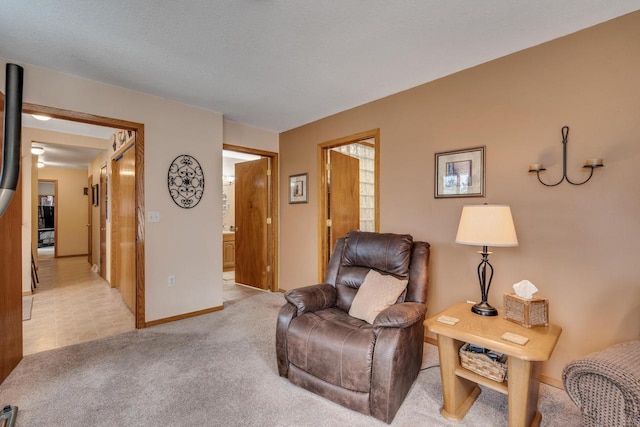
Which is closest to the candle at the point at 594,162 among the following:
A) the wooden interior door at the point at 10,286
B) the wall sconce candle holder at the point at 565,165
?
the wall sconce candle holder at the point at 565,165

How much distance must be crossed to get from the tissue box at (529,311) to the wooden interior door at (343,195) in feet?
7.94

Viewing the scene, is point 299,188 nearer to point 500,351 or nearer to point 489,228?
point 489,228

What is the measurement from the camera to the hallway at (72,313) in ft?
9.40

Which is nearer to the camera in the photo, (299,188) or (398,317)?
(398,317)

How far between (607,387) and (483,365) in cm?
58

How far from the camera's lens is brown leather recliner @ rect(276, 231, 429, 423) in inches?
66.7

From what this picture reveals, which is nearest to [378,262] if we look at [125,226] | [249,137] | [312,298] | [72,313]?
[312,298]

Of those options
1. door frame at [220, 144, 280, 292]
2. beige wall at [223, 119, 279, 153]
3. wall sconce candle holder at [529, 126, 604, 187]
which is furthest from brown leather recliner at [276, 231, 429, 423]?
beige wall at [223, 119, 279, 153]

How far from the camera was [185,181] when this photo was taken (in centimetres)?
338

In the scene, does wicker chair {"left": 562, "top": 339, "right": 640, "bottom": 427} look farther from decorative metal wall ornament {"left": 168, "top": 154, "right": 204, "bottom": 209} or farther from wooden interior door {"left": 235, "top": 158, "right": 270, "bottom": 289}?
wooden interior door {"left": 235, "top": 158, "right": 270, "bottom": 289}

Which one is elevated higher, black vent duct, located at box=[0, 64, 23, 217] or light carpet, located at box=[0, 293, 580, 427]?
black vent duct, located at box=[0, 64, 23, 217]

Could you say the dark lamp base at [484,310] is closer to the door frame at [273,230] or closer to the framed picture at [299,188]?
the framed picture at [299,188]

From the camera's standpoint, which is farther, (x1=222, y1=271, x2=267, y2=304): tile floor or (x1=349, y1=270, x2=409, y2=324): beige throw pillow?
(x1=222, y1=271, x2=267, y2=304): tile floor

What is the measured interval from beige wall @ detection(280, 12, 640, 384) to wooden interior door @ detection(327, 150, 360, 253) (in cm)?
118
